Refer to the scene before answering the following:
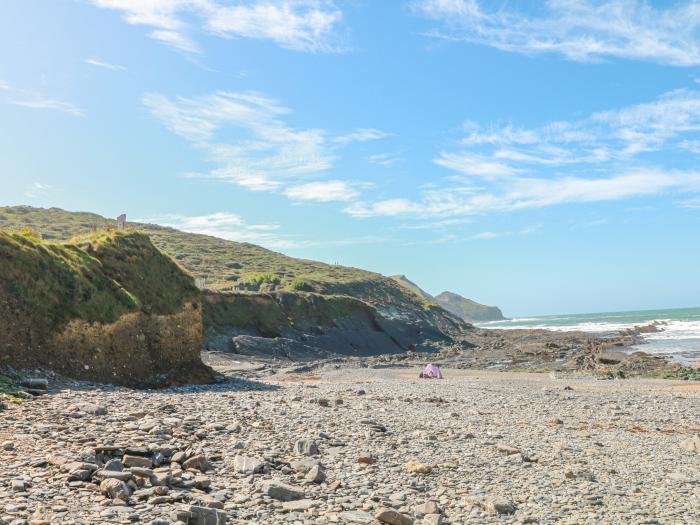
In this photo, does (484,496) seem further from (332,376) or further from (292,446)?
(332,376)

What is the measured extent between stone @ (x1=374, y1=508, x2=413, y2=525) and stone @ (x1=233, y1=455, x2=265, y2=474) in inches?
104

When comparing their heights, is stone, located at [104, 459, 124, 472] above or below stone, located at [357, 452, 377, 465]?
above

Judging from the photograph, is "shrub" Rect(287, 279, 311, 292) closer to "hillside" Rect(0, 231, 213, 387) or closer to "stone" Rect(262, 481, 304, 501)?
"hillside" Rect(0, 231, 213, 387)

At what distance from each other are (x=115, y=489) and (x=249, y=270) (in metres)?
96.1

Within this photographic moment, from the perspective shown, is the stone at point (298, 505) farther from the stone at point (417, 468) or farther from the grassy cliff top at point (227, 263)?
the grassy cliff top at point (227, 263)

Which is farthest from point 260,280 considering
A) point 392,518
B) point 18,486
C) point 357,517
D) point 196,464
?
point 392,518

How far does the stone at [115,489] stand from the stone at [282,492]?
2.03 metres

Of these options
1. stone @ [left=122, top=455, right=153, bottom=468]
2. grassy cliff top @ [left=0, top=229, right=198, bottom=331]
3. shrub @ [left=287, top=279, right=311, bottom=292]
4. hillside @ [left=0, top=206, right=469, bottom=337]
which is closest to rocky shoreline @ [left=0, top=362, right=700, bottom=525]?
stone @ [left=122, top=455, right=153, bottom=468]

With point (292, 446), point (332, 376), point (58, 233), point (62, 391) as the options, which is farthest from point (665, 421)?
point (58, 233)

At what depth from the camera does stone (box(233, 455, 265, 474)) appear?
980cm

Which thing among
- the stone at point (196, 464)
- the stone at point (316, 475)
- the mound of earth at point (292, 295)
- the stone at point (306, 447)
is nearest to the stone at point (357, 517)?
the stone at point (316, 475)

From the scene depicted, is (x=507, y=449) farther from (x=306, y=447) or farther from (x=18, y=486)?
(x=18, y=486)

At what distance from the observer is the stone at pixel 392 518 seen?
8.05m

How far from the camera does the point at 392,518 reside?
8.05 meters
